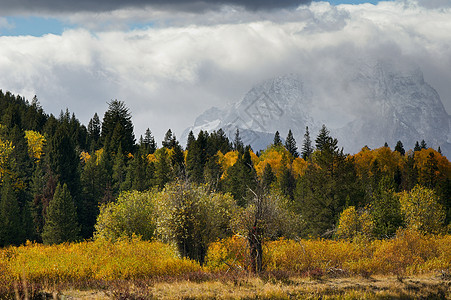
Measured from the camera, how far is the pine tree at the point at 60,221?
66188mm

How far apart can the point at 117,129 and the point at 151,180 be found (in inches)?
1354

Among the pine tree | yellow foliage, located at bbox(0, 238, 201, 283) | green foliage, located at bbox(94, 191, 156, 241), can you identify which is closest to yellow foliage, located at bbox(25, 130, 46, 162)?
the pine tree

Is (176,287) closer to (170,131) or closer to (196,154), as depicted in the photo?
(196,154)

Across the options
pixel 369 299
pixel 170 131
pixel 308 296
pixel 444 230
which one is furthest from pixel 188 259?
Result: pixel 170 131

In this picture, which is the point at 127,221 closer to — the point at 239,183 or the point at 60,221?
the point at 60,221

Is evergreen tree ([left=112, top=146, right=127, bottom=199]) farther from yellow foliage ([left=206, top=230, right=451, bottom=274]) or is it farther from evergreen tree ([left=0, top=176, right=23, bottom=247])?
yellow foliage ([left=206, top=230, right=451, bottom=274])

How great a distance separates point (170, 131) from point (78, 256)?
398 feet

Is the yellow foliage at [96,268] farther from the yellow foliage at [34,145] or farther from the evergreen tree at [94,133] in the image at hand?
the evergreen tree at [94,133]

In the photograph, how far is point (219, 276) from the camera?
2342cm

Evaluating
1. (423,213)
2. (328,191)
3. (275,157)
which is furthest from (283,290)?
(275,157)

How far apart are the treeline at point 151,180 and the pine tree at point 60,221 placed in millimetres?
150

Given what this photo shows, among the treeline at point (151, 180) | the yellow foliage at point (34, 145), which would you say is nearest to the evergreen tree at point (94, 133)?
the treeline at point (151, 180)

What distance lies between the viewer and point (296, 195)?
79625 millimetres

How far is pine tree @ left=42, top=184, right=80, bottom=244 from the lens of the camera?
66.2 metres
